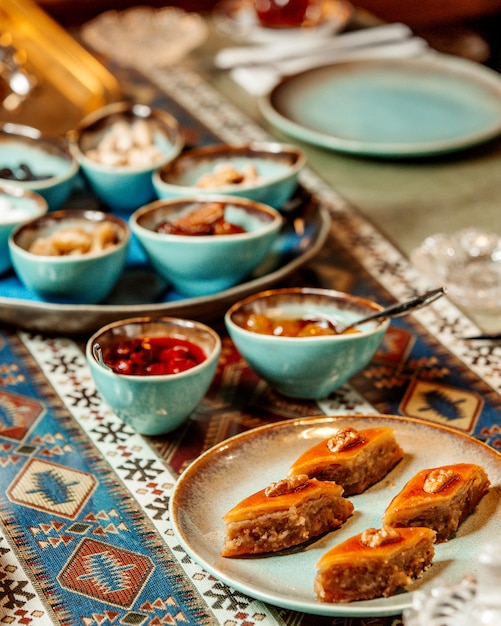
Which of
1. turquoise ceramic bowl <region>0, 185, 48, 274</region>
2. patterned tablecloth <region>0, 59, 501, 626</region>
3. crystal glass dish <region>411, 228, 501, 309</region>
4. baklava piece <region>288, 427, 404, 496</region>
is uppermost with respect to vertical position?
baklava piece <region>288, 427, 404, 496</region>

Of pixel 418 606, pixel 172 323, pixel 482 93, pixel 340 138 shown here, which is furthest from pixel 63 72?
pixel 418 606

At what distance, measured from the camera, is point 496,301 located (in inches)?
59.7

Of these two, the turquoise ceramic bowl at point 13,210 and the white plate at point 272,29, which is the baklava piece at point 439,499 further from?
the white plate at point 272,29

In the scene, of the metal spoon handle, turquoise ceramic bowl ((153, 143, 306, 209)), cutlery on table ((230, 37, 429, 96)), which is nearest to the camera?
the metal spoon handle

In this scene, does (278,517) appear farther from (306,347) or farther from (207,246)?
(207,246)

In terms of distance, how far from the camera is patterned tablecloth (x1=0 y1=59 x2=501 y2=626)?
0.98m

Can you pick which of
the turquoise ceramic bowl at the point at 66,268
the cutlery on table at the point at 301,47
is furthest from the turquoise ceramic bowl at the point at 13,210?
the cutlery on table at the point at 301,47

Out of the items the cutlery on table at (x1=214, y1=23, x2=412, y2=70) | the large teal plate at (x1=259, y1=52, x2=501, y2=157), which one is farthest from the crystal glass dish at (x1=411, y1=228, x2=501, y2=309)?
the cutlery on table at (x1=214, y1=23, x2=412, y2=70)

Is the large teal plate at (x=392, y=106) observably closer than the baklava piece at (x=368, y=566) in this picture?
No

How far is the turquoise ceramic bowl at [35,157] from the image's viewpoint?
1812 millimetres

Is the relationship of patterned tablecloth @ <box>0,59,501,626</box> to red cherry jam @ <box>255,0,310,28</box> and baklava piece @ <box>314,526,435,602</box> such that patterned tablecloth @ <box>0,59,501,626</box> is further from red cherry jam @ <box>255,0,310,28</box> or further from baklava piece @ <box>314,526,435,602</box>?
red cherry jam @ <box>255,0,310,28</box>

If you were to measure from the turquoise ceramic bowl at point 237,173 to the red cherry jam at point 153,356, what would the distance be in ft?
1.51

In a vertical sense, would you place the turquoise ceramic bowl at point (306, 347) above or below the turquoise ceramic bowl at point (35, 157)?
above

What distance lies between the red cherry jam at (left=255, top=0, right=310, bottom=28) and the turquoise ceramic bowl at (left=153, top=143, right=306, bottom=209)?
1027 mm
